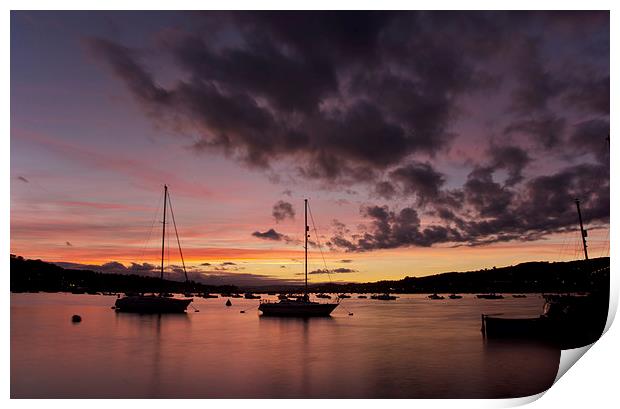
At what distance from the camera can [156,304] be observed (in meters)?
38.7

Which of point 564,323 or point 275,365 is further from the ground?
point 564,323

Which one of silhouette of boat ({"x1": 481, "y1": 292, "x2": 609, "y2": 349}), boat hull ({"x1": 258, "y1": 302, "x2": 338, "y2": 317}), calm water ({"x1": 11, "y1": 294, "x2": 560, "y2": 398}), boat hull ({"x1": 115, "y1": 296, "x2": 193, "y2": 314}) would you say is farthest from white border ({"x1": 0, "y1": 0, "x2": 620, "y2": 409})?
boat hull ({"x1": 115, "y1": 296, "x2": 193, "y2": 314})

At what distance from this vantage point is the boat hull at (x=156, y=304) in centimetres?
3860

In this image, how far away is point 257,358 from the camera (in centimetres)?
1844

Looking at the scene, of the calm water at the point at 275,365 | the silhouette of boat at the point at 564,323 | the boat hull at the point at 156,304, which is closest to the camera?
the calm water at the point at 275,365

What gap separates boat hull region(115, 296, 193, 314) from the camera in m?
38.6

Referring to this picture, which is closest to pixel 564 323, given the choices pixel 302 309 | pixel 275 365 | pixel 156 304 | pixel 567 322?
pixel 567 322
